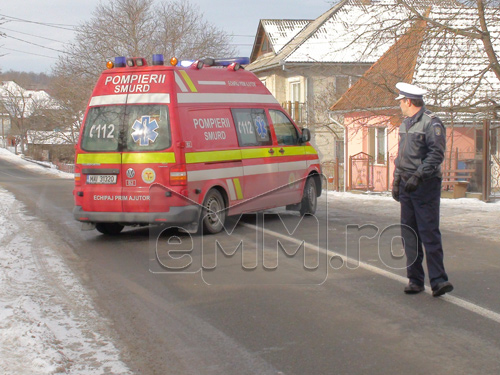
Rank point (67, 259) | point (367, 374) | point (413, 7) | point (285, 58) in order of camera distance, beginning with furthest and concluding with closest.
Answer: point (285, 58), point (413, 7), point (67, 259), point (367, 374)

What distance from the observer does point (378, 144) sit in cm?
2766

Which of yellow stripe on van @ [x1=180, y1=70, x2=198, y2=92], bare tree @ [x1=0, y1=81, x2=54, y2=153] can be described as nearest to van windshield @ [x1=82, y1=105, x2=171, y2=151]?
yellow stripe on van @ [x1=180, y1=70, x2=198, y2=92]

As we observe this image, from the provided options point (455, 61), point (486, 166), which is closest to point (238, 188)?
point (486, 166)

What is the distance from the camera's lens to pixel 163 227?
10781 millimetres

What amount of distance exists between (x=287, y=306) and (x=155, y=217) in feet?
12.8

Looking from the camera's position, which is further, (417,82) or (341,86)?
(341,86)

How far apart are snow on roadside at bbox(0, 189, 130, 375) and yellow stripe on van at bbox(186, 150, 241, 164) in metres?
2.36

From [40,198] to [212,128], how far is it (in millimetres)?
9254

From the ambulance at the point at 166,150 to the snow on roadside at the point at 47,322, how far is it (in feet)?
4.37

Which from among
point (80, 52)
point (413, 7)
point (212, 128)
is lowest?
point (212, 128)

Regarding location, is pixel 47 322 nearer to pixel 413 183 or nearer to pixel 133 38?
pixel 413 183

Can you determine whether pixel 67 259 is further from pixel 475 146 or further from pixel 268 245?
pixel 475 146

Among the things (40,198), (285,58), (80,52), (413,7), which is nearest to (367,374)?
(413,7)

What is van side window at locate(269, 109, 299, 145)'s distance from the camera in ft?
39.5
